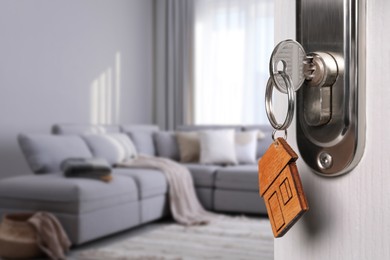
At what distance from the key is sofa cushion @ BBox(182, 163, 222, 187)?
3692 millimetres

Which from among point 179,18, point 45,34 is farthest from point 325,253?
point 179,18

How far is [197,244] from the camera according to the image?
9.53 feet

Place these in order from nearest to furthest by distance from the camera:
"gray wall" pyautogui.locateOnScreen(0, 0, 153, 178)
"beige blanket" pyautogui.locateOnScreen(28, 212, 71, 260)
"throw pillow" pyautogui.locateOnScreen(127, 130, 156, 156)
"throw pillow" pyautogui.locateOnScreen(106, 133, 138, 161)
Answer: "beige blanket" pyautogui.locateOnScreen(28, 212, 71, 260), "gray wall" pyautogui.locateOnScreen(0, 0, 153, 178), "throw pillow" pyautogui.locateOnScreen(106, 133, 138, 161), "throw pillow" pyautogui.locateOnScreen(127, 130, 156, 156)

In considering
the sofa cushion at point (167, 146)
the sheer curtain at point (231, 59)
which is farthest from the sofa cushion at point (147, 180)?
the sheer curtain at point (231, 59)

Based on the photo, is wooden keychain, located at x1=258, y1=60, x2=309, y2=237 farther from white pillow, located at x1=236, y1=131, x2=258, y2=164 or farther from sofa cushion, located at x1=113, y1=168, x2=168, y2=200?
white pillow, located at x1=236, y1=131, x2=258, y2=164

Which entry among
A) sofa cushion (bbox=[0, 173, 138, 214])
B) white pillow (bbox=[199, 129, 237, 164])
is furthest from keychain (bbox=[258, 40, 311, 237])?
white pillow (bbox=[199, 129, 237, 164])

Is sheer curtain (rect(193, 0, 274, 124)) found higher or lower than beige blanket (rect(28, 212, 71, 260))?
higher

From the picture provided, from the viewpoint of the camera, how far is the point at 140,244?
2910mm

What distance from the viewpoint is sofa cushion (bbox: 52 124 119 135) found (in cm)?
391

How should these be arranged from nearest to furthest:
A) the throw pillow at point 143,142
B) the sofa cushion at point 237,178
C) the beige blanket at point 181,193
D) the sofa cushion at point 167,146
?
the beige blanket at point 181,193 < the sofa cushion at point 237,178 < the throw pillow at point 143,142 < the sofa cushion at point 167,146

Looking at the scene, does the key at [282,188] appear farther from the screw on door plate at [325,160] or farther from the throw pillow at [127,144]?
the throw pillow at [127,144]

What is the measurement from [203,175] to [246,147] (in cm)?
58

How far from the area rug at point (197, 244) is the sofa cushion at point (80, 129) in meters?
1.14

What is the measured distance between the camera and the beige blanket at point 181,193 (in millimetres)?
3602
